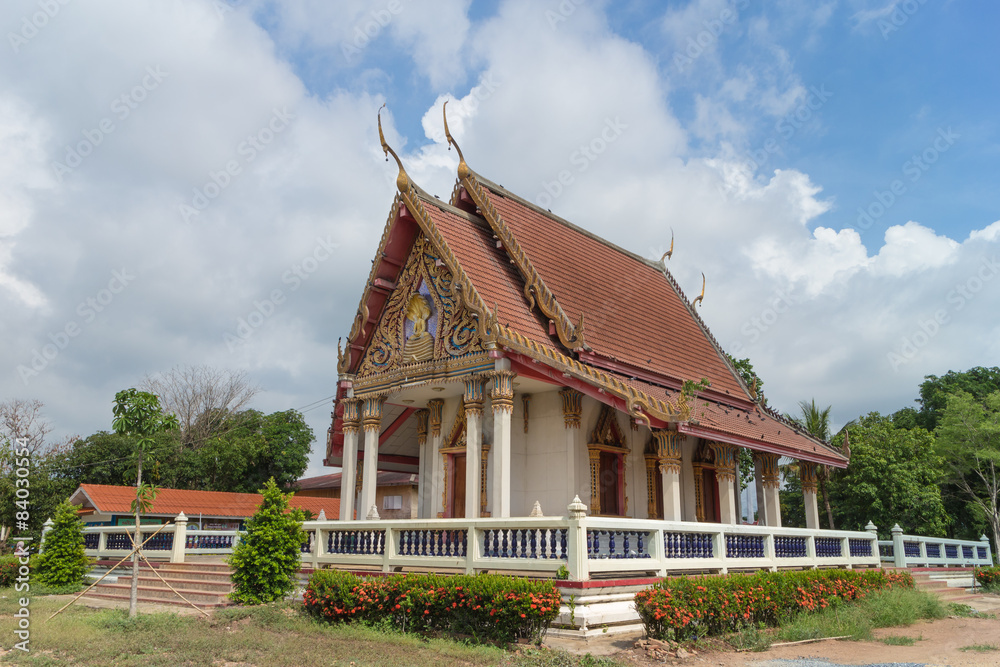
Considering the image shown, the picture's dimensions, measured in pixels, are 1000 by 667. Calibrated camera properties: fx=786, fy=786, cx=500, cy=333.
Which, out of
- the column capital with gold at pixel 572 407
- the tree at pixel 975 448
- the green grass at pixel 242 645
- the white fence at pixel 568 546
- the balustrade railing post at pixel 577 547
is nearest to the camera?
the green grass at pixel 242 645

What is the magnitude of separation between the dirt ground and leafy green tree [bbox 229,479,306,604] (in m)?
5.02

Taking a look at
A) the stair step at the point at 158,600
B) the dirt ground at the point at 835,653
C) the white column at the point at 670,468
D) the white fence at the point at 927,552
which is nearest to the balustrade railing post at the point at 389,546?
Answer: the stair step at the point at 158,600

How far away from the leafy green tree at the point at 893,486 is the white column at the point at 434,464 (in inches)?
643

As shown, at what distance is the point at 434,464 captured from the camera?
15484 mm

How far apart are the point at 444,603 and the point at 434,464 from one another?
22.7 ft

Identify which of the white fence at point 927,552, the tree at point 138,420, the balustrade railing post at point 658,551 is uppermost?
the tree at point 138,420

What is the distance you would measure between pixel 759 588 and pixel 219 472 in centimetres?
2915

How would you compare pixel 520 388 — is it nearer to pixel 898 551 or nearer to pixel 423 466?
pixel 423 466

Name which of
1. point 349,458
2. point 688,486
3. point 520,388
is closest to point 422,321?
point 520,388

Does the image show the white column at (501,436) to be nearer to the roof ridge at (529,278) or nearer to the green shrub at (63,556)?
the roof ridge at (529,278)

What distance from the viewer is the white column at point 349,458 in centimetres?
1474

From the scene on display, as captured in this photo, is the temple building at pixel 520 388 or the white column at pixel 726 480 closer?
the temple building at pixel 520 388

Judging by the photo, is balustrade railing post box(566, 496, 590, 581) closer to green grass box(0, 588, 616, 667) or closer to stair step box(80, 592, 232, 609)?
green grass box(0, 588, 616, 667)

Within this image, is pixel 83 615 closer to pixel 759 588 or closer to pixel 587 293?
pixel 759 588
